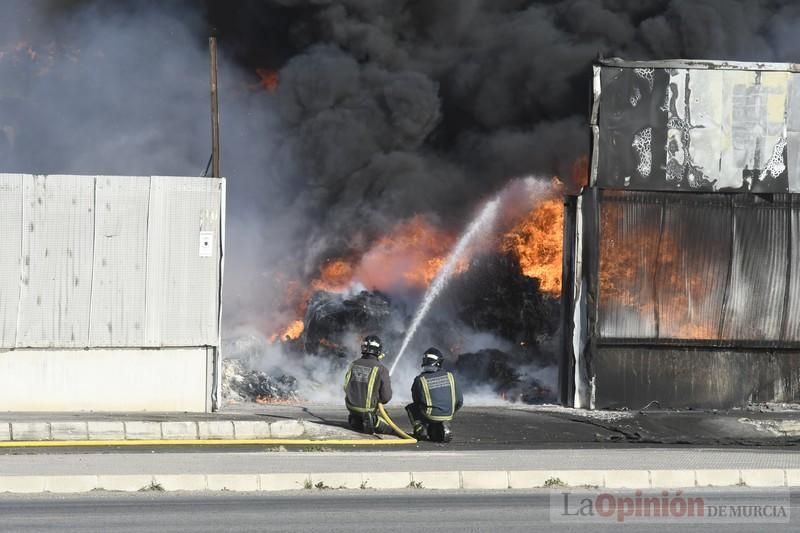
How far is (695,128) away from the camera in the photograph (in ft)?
51.3

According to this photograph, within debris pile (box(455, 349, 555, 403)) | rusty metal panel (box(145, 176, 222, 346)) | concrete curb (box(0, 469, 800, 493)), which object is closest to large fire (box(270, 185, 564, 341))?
debris pile (box(455, 349, 555, 403))

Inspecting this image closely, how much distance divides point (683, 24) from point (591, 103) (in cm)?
1430

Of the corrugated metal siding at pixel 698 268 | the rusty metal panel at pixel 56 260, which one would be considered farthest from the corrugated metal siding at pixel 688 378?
the rusty metal panel at pixel 56 260

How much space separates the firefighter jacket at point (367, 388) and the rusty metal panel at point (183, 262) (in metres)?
2.36

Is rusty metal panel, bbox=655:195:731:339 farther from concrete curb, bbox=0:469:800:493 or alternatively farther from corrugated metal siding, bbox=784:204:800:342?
concrete curb, bbox=0:469:800:493

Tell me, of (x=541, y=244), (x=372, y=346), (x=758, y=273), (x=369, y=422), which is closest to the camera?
(x=369, y=422)

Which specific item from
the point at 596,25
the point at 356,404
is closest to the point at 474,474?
the point at 356,404

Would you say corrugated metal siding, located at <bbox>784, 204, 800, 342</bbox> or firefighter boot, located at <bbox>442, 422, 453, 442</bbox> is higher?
corrugated metal siding, located at <bbox>784, 204, 800, 342</bbox>

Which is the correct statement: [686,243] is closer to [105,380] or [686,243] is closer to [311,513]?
[105,380]

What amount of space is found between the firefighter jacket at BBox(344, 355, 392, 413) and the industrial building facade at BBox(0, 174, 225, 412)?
2.36 m

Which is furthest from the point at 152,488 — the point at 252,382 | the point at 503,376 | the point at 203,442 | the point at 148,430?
the point at 503,376

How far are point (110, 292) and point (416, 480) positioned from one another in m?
6.22

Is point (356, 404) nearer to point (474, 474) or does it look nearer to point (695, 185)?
point (474, 474)

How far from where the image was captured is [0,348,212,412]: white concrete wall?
14.2m
